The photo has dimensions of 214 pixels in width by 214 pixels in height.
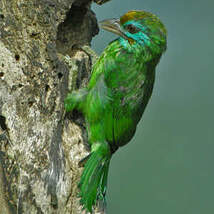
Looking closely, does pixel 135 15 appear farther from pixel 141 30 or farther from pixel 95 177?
pixel 95 177

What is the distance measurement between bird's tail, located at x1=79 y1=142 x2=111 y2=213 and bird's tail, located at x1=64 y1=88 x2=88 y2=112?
1.11 feet

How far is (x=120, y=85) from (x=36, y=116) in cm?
79

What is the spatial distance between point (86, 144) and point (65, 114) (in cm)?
30

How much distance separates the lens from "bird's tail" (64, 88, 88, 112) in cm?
290

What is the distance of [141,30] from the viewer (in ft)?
10.1

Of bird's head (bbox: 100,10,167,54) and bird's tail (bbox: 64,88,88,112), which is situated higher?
bird's head (bbox: 100,10,167,54)

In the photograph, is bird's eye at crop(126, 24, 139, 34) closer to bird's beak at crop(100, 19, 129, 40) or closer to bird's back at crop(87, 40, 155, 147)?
bird's beak at crop(100, 19, 129, 40)

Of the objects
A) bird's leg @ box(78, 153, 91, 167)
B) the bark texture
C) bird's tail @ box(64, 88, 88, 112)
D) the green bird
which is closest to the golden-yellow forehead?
the green bird

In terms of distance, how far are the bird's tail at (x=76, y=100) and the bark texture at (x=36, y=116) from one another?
1.9 inches

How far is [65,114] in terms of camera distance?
2.91 meters

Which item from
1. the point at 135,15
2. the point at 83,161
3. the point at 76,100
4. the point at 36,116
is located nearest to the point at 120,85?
the point at 76,100

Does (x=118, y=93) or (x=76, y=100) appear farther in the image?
(x=118, y=93)

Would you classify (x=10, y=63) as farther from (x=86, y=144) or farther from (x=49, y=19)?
(x=86, y=144)

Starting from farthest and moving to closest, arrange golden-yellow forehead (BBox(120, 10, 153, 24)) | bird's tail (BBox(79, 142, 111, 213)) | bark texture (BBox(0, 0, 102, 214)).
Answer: golden-yellow forehead (BBox(120, 10, 153, 24)), bird's tail (BBox(79, 142, 111, 213)), bark texture (BBox(0, 0, 102, 214))
